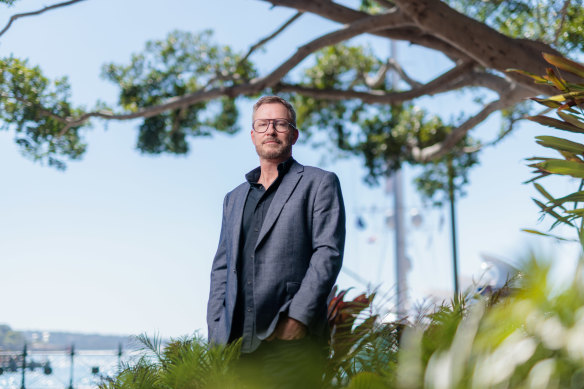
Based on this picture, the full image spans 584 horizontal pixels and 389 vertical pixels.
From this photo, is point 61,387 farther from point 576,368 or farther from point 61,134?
point 576,368

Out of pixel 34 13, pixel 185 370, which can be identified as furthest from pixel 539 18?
pixel 185 370

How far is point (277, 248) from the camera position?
190 cm

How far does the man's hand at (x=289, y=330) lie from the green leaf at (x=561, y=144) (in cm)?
160

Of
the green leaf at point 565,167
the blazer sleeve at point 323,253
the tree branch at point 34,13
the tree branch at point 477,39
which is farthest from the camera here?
the tree branch at point 34,13

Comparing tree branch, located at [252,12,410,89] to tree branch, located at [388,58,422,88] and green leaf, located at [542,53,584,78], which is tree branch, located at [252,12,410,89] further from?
green leaf, located at [542,53,584,78]

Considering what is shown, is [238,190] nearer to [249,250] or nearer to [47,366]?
[249,250]

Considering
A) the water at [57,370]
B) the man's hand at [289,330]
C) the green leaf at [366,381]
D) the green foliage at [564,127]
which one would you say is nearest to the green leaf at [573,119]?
the green foliage at [564,127]

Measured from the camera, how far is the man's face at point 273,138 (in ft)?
6.69

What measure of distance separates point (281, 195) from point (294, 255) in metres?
0.22

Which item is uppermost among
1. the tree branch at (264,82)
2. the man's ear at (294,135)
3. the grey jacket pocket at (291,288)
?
the tree branch at (264,82)

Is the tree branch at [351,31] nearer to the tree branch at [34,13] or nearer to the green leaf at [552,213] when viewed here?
the tree branch at [34,13]

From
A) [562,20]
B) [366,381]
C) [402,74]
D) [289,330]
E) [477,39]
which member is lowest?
[366,381]

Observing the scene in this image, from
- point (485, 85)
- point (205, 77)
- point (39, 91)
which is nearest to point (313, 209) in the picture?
point (485, 85)

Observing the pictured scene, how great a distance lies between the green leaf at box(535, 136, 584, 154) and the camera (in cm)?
267
